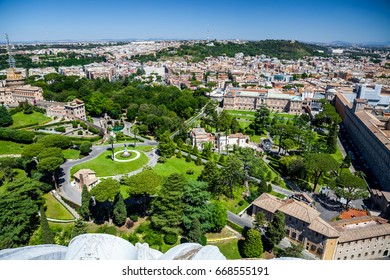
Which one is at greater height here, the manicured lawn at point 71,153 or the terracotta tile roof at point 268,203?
the terracotta tile roof at point 268,203

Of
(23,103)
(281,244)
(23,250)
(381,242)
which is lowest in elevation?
(281,244)

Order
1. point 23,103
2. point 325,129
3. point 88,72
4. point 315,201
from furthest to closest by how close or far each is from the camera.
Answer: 1. point 88,72
2. point 325,129
3. point 23,103
4. point 315,201

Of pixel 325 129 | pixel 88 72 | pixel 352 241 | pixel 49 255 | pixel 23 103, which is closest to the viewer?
pixel 49 255

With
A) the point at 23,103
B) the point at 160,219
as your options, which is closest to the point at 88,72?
the point at 23,103

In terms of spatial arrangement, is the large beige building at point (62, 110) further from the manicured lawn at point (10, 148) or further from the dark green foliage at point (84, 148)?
the dark green foliage at point (84, 148)

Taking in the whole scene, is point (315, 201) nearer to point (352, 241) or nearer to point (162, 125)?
point (352, 241)

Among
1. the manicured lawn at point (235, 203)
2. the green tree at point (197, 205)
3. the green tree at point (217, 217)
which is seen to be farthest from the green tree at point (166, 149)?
the green tree at point (217, 217)

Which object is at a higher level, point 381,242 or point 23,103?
point 23,103
